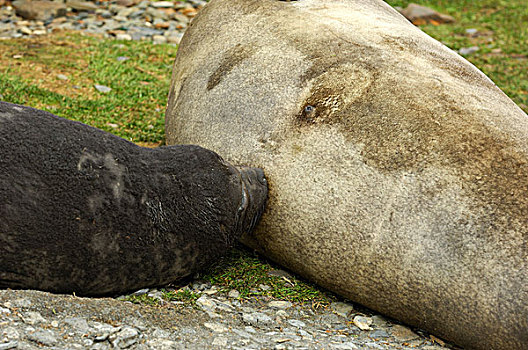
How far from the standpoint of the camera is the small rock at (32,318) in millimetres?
2057

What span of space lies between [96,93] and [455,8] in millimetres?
6002

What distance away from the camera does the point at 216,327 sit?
2367 mm

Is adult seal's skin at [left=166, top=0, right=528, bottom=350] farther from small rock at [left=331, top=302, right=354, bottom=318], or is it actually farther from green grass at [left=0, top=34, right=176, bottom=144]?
green grass at [left=0, top=34, right=176, bottom=144]

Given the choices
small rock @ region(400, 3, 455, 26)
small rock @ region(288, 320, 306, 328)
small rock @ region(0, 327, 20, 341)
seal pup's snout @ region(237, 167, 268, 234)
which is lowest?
small rock @ region(288, 320, 306, 328)

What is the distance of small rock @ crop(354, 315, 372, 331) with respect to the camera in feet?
8.57

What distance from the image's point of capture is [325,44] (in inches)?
126

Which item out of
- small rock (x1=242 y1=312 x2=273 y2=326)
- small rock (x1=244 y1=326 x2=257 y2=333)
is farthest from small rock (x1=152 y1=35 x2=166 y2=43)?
small rock (x1=244 y1=326 x2=257 y2=333)

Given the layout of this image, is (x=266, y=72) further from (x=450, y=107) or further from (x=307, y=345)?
(x=307, y=345)

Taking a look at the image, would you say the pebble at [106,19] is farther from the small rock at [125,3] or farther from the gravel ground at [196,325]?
the gravel ground at [196,325]

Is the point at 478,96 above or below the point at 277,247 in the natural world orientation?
above

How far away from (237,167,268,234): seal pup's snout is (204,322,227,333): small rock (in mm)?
527

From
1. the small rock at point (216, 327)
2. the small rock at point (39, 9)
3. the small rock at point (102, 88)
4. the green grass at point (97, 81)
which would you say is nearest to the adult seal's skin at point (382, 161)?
the small rock at point (216, 327)

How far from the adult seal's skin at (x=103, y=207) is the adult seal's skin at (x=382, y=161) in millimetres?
308


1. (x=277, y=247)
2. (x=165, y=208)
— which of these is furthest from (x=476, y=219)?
(x=165, y=208)
